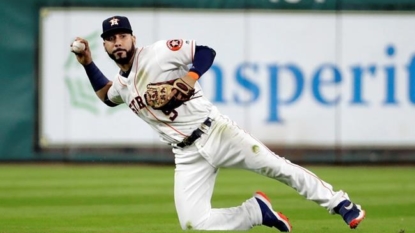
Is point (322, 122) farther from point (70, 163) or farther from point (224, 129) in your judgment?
point (224, 129)

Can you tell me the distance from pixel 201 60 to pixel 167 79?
1.02 feet

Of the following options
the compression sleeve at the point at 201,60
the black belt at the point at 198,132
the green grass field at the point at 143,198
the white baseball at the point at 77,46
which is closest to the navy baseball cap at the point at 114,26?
the white baseball at the point at 77,46

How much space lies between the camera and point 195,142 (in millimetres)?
8102

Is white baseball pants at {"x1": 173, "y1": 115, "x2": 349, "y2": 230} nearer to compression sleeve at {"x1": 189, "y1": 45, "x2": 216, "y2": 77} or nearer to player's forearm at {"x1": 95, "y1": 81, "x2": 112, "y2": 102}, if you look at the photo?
compression sleeve at {"x1": 189, "y1": 45, "x2": 216, "y2": 77}

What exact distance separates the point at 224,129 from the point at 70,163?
948 centimetres

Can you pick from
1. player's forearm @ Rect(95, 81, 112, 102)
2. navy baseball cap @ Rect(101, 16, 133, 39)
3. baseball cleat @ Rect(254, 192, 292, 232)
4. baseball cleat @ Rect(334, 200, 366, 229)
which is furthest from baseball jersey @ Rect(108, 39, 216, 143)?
baseball cleat @ Rect(334, 200, 366, 229)

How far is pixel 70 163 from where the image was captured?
17.3 meters

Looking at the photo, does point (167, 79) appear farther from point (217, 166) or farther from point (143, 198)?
point (143, 198)

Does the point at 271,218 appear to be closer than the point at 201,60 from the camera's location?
No

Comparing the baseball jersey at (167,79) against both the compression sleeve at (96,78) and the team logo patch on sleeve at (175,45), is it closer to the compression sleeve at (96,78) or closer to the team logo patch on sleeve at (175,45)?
the team logo patch on sleeve at (175,45)

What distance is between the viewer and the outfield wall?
1720 cm

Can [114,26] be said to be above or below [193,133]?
above

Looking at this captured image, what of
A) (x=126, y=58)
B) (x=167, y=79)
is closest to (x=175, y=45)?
(x=167, y=79)

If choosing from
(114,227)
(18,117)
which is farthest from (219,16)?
(114,227)
